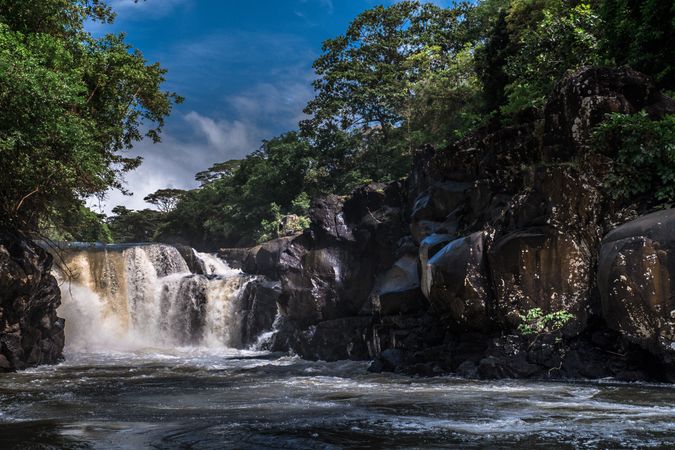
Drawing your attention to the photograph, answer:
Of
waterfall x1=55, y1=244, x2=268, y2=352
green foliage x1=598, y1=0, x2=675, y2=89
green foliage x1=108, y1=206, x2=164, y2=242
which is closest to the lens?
green foliage x1=598, y1=0, x2=675, y2=89

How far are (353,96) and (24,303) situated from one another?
70.1ft

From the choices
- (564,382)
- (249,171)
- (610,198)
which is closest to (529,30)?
(610,198)

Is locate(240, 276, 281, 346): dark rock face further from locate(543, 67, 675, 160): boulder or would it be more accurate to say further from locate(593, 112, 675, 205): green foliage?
locate(593, 112, 675, 205): green foliage

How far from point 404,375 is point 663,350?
511 cm

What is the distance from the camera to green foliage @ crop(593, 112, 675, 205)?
1065 centimetres

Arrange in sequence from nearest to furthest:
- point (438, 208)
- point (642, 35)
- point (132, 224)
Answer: point (642, 35) < point (438, 208) < point (132, 224)

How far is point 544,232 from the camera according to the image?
11.2 m

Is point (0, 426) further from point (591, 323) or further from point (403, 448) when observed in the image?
point (591, 323)

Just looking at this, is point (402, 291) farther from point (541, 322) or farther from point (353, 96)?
point (353, 96)

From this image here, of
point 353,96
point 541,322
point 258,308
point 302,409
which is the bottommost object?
point 302,409

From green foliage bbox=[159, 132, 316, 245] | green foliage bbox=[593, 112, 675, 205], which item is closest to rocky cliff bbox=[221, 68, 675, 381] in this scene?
green foliage bbox=[593, 112, 675, 205]

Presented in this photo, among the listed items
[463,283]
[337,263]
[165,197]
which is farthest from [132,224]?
[463,283]

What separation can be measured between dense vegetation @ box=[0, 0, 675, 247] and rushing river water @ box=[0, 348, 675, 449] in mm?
4646

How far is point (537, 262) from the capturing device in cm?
1121
